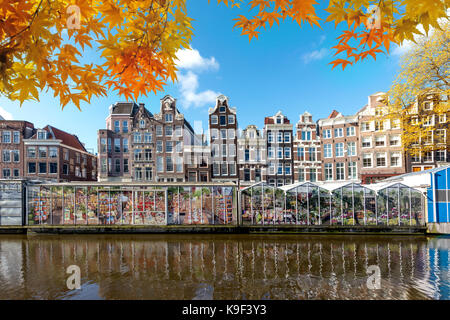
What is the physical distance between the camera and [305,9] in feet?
5.49

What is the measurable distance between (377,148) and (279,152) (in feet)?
36.9

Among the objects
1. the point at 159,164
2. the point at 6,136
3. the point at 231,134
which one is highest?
the point at 6,136

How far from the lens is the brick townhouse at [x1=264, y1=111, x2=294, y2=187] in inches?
1152

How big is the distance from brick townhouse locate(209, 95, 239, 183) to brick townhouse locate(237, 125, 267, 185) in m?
0.79

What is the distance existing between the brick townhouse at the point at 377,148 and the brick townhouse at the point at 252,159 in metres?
11.6

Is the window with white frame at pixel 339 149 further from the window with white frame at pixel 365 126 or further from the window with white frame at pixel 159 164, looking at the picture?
the window with white frame at pixel 159 164

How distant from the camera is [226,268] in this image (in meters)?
8.41

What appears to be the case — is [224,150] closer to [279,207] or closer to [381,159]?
[279,207]

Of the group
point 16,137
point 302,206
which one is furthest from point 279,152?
point 16,137

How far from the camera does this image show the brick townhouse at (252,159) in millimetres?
29391

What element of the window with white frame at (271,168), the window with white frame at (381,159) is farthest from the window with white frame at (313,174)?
the window with white frame at (381,159)

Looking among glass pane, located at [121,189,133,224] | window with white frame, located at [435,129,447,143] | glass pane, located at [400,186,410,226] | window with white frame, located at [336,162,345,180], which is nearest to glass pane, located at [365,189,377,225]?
glass pane, located at [400,186,410,226]
